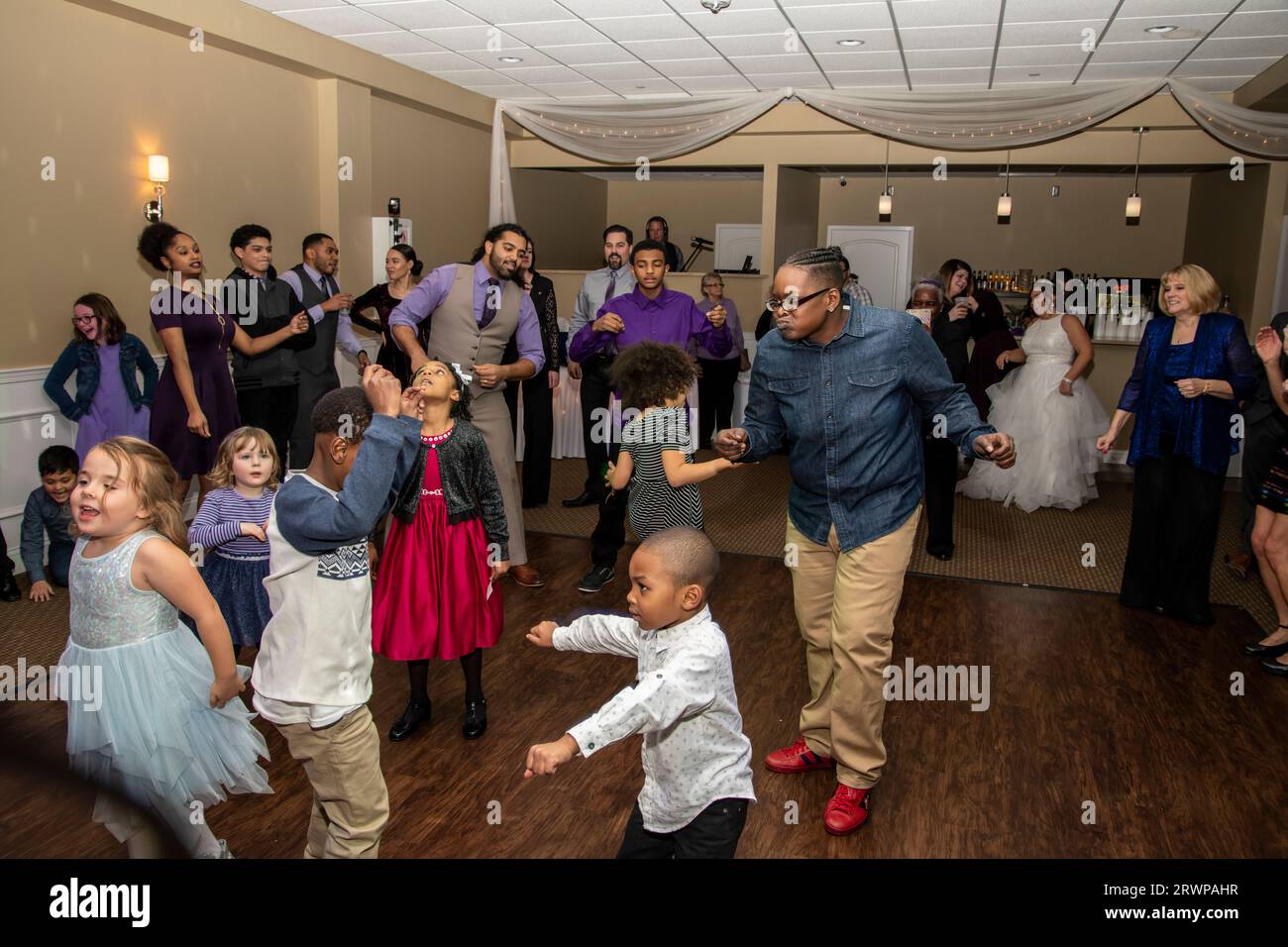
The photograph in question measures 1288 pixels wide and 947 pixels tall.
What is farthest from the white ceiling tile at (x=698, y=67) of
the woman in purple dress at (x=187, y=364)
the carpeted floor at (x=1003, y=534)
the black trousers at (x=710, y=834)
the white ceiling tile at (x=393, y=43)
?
the black trousers at (x=710, y=834)

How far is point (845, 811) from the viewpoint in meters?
2.88

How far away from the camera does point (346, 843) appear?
2.21m

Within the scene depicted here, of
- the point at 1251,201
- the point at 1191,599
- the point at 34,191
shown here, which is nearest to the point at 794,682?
the point at 1191,599

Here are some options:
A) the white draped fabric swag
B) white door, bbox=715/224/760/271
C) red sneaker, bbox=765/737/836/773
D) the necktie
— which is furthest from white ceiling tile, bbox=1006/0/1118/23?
white door, bbox=715/224/760/271

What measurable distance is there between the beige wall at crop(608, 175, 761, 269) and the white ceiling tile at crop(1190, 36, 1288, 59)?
716 cm

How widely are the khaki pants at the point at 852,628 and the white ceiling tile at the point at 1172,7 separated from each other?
3.96 metres

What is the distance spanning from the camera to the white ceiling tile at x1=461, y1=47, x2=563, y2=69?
6.88 meters

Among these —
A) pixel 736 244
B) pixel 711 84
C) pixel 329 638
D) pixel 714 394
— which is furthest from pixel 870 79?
pixel 329 638

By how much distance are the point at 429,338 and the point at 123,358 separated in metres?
1.65

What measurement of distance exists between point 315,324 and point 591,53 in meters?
2.72

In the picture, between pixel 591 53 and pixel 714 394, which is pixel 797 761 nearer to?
pixel 591 53

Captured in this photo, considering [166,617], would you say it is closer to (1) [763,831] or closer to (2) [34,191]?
(1) [763,831]

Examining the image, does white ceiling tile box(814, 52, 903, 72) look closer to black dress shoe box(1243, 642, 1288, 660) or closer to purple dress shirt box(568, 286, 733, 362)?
purple dress shirt box(568, 286, 733, 362)

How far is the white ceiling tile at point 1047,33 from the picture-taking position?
5.76m
